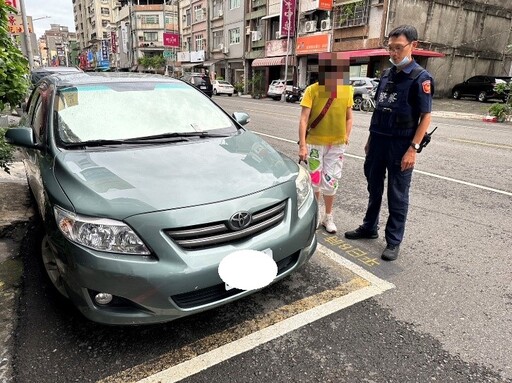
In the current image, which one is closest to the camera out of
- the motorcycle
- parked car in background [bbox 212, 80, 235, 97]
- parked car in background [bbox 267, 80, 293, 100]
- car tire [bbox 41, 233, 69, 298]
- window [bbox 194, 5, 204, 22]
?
car tire [bbox 41, 233, 69, 298]

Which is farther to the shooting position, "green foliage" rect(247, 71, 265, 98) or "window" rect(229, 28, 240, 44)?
"window" rect(229, 28, 240, 44)

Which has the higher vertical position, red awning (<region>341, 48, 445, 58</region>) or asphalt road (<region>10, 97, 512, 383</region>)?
red awning (<region>341, 48, 445, 58</region>)

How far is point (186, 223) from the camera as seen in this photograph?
207 cm

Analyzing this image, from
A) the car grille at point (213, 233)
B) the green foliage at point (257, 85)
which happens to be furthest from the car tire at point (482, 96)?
the car grille at point (213, 233)

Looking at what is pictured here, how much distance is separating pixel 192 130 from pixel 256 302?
1459 mm

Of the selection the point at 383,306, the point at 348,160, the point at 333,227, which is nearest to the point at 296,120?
the point at 348,160

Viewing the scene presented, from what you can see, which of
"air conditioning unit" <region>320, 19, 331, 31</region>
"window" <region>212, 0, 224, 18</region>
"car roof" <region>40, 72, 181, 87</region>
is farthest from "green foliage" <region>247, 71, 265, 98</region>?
"car roof" <region>40, 72, 181, 87</region>

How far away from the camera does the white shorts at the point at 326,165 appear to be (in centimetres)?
375

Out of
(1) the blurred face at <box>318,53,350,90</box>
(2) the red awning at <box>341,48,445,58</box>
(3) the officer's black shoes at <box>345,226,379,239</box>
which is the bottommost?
(3) the officer's black shoes at <box>345,226,379,239</box>

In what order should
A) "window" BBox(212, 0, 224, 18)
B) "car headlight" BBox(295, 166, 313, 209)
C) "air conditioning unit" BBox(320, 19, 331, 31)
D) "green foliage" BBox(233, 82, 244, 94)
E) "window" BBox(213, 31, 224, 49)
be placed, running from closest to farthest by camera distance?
1. "car headlight" BBox(295, 166, 313, 209)
2. "air conditioning unit" BBox(320, 19, 331, 31)
3. "green foliage" BBox(233, 82, 244, 94)
4. "window" BBox(212, 0, 224, 18)
5. "window" BBox(213, 31, 224, 49)

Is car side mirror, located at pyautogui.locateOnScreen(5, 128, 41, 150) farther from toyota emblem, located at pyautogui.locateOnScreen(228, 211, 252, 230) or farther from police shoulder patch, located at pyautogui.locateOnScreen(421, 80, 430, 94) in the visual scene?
police shoulder patch, located at pyautogui.locateOnScreen(421, 80, 430, 94)

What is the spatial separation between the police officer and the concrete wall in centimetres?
2333

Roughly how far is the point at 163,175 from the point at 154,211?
0.38 metres

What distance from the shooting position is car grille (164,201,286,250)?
208 cm
